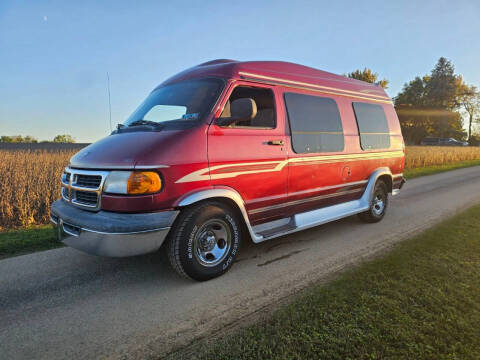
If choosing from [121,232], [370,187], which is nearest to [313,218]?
A: [370,187]

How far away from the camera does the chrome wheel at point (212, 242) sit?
11.0 feet

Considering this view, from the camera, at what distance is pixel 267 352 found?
7.09 ft

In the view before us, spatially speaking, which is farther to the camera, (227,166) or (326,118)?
(326,118)

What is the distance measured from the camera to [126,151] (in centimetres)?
316

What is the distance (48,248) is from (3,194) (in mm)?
2666

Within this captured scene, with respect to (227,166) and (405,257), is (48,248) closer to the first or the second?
(227,166)

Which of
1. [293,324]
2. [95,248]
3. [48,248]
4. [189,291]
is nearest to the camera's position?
[293,324]

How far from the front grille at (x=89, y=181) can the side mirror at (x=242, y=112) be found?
1.42 meters

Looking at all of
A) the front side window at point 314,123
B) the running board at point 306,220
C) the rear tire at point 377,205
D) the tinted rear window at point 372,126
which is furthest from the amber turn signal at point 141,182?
the rear tire at point 377,205

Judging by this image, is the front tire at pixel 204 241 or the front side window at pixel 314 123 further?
the front side window at pixel 314 123

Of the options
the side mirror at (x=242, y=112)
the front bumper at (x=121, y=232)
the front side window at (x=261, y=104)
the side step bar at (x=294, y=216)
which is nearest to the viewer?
the front bumper at (x=121, y=232)

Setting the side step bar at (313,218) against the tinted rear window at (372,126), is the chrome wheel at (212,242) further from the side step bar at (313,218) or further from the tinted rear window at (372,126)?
the tinted rear window at (372,126)

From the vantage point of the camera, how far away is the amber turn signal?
9.73 feet

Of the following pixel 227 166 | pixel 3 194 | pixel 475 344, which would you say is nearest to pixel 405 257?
pixel 475 344
